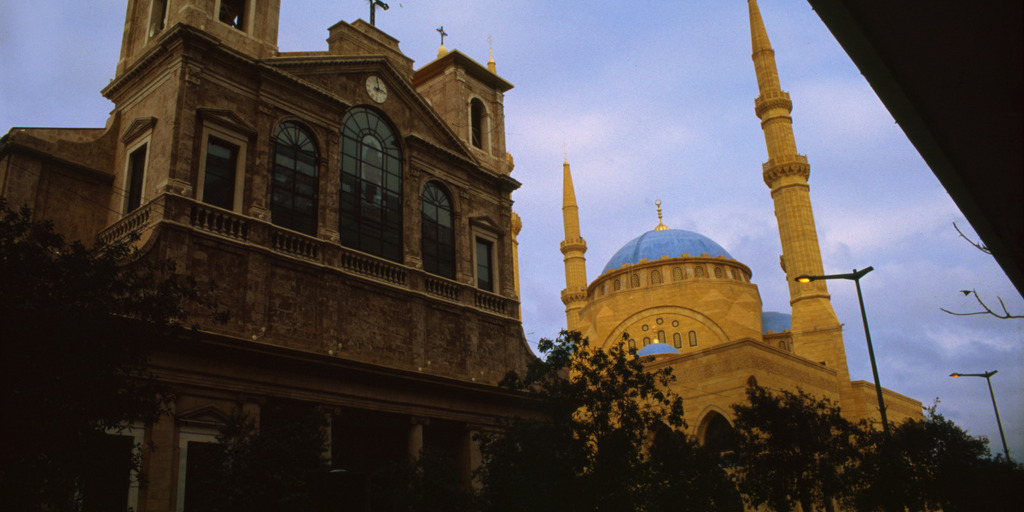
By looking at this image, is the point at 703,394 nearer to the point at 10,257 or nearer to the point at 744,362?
the point at 744,362

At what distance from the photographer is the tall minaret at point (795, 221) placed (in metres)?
50.1

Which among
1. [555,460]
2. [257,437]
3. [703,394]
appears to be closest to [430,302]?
[555,460]

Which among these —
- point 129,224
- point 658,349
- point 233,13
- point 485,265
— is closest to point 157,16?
point 233,13

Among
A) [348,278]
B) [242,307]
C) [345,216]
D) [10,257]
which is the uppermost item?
[345,216]

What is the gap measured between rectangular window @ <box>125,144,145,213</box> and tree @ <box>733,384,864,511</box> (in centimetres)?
1948

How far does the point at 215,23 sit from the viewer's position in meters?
20.3

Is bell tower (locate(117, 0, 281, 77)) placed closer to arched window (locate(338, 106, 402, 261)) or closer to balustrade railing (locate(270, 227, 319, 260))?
arched window (locate(338, 106, 402, 261))

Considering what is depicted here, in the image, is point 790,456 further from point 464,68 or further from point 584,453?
point 464,68

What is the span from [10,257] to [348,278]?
34.7 ft

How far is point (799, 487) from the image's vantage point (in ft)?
78.8

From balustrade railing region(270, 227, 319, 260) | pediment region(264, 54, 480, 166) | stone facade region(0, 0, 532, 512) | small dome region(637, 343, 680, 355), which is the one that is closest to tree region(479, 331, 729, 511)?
stone facade region(0, 0, 532, 512)

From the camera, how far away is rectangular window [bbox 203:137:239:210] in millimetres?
18953

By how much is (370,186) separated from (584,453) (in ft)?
34.1

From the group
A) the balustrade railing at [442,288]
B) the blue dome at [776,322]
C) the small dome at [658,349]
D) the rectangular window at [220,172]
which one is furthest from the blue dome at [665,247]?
the rectangular window at [220,172]
